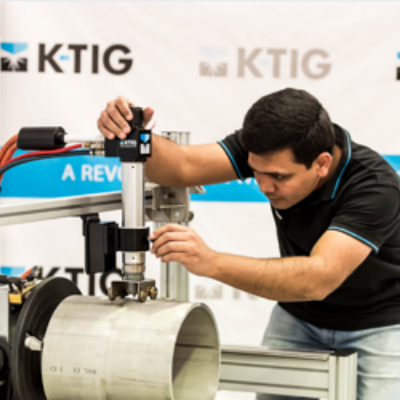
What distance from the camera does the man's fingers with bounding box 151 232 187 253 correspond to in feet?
3.15

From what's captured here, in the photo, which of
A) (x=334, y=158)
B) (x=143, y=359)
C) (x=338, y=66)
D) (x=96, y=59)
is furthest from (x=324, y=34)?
(x=143, y=359)

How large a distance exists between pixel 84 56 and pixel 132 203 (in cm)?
174

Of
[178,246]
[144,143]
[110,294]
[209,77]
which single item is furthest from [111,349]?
[209,77]

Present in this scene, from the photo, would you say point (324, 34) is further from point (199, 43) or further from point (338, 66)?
point (199, 43)

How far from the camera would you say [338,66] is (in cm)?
242

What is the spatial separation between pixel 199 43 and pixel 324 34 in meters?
0.53

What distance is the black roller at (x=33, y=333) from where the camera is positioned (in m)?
0.87

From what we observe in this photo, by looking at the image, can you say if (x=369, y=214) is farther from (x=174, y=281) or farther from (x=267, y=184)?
(x=174, y=281)

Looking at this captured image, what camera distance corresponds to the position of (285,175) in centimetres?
123

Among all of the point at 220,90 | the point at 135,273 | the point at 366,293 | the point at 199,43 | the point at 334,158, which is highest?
the point at 199,43

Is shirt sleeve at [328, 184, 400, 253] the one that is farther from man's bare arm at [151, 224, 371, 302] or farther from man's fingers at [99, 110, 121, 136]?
man's fingers at [99, 110, 121, 136]

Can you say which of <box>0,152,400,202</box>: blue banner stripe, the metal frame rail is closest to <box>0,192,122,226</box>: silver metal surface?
the metal frame rail

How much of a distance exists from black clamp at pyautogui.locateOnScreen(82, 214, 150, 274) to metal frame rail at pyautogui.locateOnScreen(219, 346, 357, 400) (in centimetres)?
40

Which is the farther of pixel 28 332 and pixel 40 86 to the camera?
pixel 40 86
